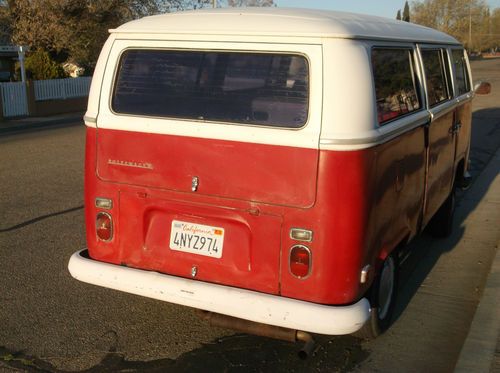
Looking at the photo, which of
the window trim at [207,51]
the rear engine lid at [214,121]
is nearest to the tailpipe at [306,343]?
the rear engine lid at [214,121]

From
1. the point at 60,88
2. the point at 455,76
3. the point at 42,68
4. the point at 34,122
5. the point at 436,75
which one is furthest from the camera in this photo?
the point at 42,68

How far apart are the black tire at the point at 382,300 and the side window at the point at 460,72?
250cm

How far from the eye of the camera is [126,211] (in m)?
3.80

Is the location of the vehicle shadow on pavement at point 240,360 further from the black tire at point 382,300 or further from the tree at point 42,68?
the tree at point 42,68

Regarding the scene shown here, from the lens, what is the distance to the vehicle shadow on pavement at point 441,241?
5005mm

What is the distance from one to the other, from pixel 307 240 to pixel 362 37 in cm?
119

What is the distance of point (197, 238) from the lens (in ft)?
11.9

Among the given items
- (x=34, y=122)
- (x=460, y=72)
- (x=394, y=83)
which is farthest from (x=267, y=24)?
(x=34, y=122)

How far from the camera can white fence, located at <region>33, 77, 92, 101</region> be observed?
63.1 feet

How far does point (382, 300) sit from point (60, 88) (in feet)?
60.2

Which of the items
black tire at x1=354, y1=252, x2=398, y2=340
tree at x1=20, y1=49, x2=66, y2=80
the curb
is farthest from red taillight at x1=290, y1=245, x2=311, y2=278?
tree at x1=20, y1=49, x2=66, y2=80

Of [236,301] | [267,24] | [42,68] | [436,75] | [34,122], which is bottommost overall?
[34,122]

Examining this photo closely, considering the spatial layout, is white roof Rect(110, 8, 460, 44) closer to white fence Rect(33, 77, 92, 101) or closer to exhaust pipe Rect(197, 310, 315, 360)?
exhaust pipe Rect(197, 310, 315, 360)

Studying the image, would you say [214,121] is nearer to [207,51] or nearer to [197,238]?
[207,51]
